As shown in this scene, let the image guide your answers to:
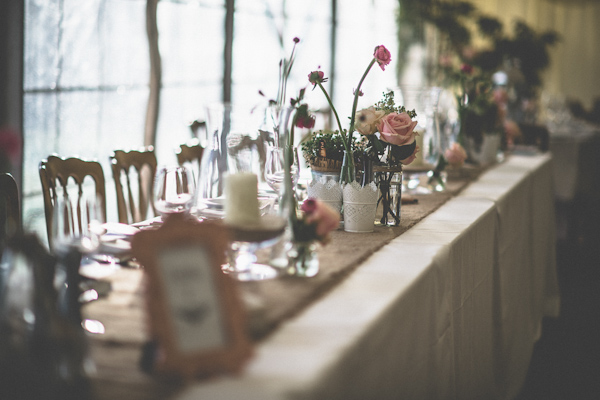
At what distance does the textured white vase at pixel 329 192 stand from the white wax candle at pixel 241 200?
0.64m

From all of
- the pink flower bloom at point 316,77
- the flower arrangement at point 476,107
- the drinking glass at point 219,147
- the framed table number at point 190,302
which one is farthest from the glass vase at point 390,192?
the flower arrangement at point 476,107

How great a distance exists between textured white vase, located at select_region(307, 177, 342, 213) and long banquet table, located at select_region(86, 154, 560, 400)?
142 millimetres

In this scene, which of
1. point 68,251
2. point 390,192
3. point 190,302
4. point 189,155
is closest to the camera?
point 190,302

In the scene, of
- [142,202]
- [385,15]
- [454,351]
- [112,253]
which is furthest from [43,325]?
[385,15]

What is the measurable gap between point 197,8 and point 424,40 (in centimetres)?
622

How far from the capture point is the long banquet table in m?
0.96

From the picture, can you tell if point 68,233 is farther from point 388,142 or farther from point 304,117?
point 388,142

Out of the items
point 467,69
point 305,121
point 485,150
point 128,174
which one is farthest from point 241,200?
point 485,150

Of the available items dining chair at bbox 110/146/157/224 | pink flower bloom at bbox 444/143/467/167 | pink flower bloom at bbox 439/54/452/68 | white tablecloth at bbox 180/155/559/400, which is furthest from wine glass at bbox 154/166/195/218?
pink flower bloom at bbox 439/54/452/68

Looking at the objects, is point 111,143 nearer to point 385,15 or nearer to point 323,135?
point 323,135

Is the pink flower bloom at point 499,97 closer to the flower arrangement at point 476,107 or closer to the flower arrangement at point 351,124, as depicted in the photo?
the flower arrangement at point 476,107

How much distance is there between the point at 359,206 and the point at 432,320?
1.42 feet

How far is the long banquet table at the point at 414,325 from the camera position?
3.15 feet

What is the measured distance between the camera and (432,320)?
157 cm
